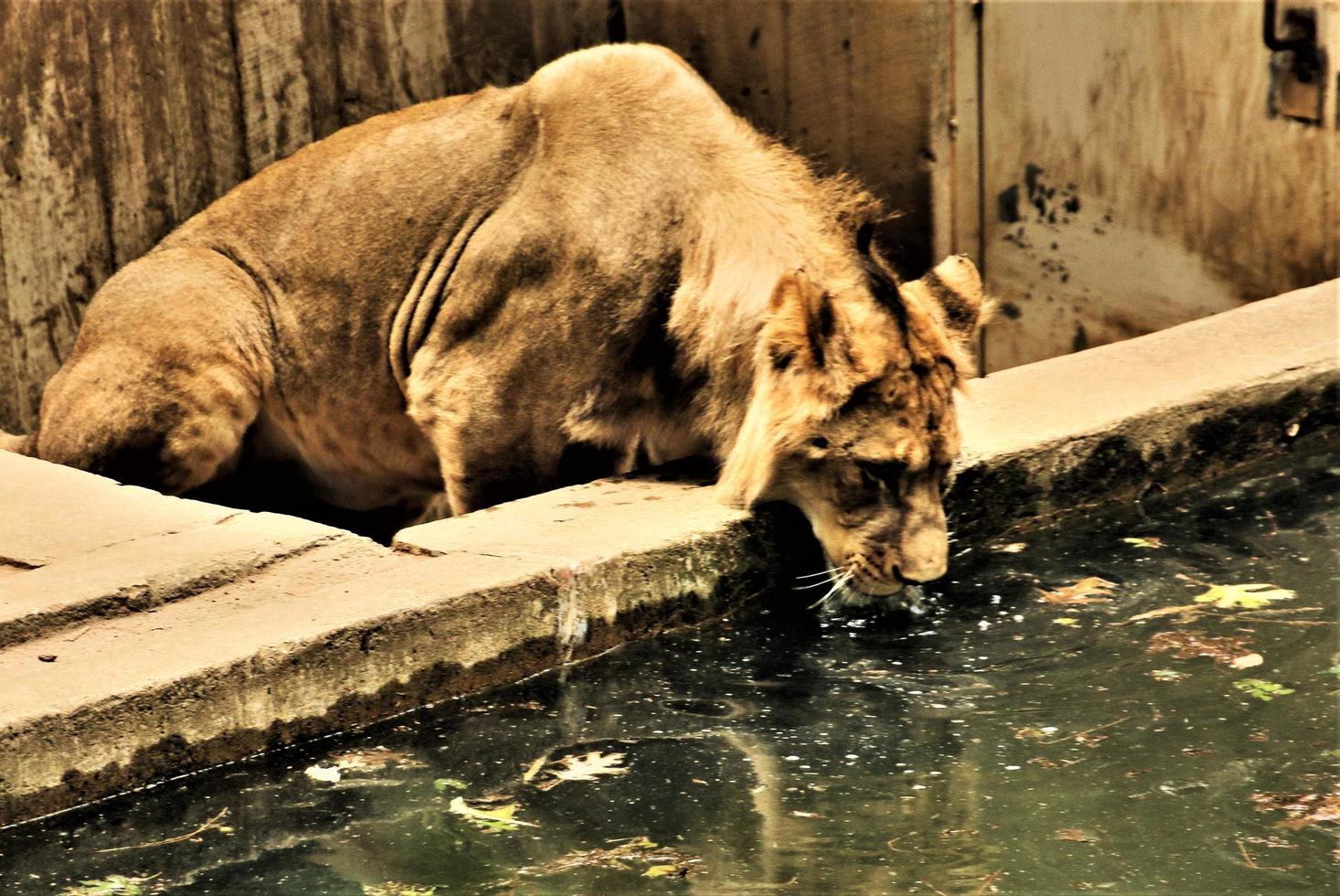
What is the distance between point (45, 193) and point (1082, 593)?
13.3 ft

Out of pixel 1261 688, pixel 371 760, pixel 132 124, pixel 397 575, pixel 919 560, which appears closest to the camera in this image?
pixel 371 760

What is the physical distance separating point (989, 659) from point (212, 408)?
289 centimetres

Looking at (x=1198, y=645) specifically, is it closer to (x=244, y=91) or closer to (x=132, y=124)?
(x=244, y=91)

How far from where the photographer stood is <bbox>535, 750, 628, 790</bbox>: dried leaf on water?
13.2 feet

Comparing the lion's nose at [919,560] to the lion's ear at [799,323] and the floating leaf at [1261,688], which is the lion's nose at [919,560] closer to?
the lion's ear at [799,323]

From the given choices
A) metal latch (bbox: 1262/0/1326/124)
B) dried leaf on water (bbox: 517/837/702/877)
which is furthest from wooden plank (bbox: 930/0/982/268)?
dried leaf on water (bbox: 517/837/702/877)

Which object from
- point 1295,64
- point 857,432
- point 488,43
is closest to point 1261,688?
point 857,432

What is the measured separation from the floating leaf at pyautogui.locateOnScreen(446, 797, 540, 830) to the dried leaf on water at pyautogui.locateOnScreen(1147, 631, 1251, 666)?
1764 millimetres

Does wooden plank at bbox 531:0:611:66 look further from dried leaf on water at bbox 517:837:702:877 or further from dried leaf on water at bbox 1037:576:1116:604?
dried leaf on water at bbox 517:837:702:877

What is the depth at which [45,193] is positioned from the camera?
266 inches

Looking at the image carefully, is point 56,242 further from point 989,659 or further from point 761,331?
point 989,659

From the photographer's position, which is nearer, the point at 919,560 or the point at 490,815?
the point at 490,815

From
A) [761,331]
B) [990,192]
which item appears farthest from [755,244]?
[990,192]

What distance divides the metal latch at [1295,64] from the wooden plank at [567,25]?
8.31ft
